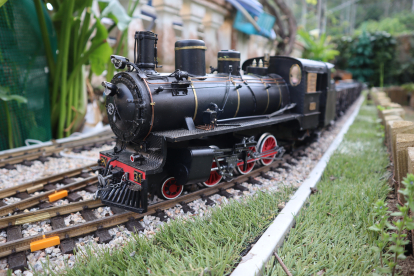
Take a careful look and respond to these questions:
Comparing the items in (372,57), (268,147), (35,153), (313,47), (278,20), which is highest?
(372,57)

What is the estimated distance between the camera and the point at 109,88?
159 inches

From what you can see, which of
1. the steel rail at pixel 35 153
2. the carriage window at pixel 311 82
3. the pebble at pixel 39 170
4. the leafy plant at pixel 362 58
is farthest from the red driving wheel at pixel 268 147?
the leafy plant at pixel 362 58

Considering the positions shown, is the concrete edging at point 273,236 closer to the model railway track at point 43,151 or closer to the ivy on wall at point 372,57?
the model railway track at point 43,151

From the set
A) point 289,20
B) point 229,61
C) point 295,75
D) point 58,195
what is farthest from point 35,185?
point 289,20

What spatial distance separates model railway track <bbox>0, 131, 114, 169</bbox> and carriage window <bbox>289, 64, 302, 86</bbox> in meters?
5.05

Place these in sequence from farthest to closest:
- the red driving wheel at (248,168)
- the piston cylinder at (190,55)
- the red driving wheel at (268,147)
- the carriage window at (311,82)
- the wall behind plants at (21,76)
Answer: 1. the carriage window at (311,82)
2. the wall behind plants at (21,76)
3. the red driving wheel at (268,147)
4. the red driving wheel at (248,168)
5. the piston cylinder at (190,55)

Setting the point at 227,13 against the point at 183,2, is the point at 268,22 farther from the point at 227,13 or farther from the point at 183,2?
the point at 183,2

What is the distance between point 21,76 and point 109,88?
420cm

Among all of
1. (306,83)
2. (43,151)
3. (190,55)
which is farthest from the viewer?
(306,83)

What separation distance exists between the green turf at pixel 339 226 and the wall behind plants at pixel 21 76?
6.26 meters

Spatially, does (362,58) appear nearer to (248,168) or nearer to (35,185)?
(248,168)

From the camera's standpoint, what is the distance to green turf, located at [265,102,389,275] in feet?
9.25

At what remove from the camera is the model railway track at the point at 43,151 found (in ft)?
19.1

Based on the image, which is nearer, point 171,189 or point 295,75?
point 171,189
